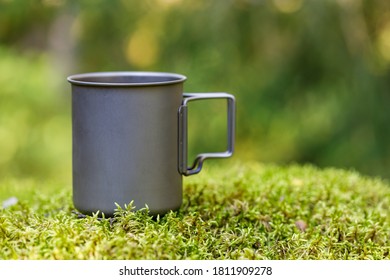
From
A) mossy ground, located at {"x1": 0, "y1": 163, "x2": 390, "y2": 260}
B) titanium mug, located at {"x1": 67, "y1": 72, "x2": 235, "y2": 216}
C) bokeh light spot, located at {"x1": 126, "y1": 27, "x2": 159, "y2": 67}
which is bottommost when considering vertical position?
mossy ground, located at {"x1": 0, "y1": 163, "x2": 390, "y2": 260}

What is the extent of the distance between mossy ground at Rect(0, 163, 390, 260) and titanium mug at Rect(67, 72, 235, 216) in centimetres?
6

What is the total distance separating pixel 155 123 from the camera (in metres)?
1.55

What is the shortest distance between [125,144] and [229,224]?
38cm

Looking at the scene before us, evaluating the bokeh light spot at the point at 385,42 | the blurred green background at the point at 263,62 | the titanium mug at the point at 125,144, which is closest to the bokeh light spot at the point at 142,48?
the blurred green background at the point at 263,62

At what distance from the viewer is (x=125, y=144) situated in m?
1.52

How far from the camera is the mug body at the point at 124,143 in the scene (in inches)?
60.0

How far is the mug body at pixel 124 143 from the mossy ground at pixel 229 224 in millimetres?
55

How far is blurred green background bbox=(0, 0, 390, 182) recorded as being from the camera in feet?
11.8

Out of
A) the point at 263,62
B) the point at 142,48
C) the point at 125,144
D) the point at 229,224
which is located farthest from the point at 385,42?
the point at 125,144

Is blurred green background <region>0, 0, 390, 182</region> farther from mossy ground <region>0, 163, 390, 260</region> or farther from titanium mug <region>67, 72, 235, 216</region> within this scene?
titanium mug <region>67, 72, 235, 216</region>

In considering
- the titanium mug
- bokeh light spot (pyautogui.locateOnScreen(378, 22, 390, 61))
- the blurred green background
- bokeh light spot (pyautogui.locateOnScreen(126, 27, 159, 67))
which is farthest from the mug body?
bokeh light spot (pyautogui.locateOnScreen(378, 22, 390, 61))

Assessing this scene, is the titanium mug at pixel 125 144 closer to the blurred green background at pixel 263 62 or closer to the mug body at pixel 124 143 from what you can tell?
the mug body at pixel 124 143

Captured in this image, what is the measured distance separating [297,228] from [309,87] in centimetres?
220
